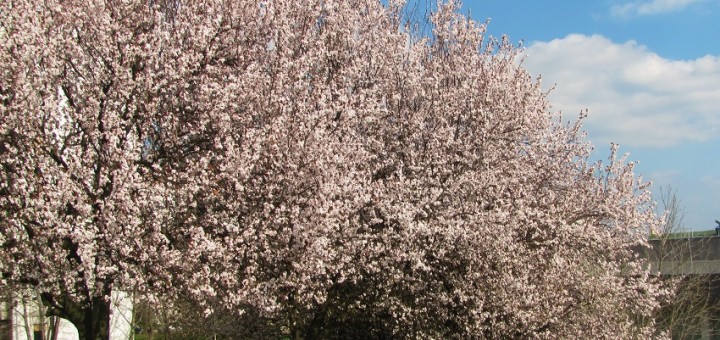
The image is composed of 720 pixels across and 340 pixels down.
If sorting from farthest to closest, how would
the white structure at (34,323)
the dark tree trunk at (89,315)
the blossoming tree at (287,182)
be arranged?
1. the white structure at (34,323)
2. the dark tree trunk at (89,315)
3. the blossoming tree at (287,182)

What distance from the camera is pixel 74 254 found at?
1449cm

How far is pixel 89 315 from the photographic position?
15617 mm

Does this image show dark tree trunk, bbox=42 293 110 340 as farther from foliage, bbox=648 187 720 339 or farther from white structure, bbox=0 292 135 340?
foliage, bbox=648 187 720 339

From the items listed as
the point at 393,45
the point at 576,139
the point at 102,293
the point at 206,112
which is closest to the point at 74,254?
the point at 102,293

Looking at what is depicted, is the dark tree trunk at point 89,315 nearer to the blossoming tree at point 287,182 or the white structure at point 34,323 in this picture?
the blossoming tree at point 287,182

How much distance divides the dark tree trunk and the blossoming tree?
0.15 ft

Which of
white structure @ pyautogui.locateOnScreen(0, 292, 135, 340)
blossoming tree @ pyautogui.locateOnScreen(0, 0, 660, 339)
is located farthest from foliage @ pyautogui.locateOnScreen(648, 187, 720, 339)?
white structure @ pyautogui.locateOnScreen(0, 292, 135, 340)

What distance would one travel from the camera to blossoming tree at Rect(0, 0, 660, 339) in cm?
1398

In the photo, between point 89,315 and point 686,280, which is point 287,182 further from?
point 686,280

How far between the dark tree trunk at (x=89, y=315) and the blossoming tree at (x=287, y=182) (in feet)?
0.15

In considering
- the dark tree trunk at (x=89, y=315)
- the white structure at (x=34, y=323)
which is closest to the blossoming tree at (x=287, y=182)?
the dark tree trunk at (x=89, y=315)

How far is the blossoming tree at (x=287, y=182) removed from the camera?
1398cm

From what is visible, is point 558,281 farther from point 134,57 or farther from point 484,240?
point 134,57

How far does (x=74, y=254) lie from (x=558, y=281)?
11.2 meters
